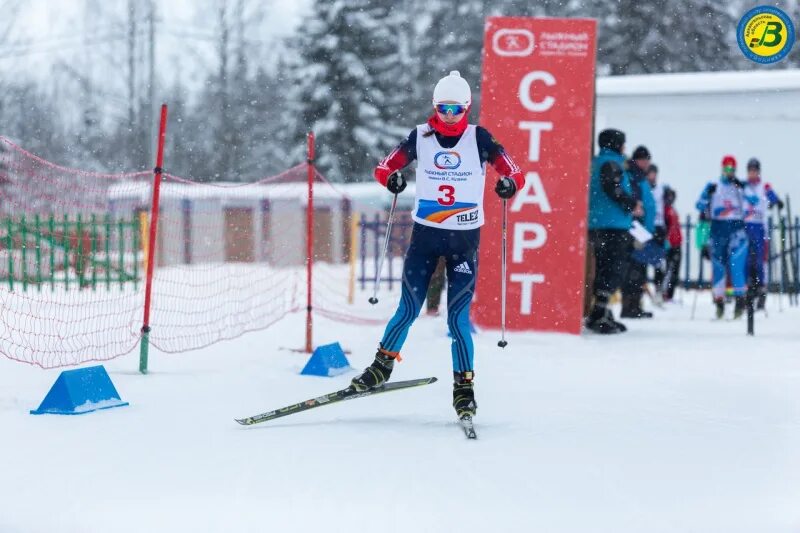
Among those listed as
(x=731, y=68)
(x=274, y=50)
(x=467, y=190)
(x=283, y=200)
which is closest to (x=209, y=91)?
(x=274, y=50)

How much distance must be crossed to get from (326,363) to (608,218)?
434 cm

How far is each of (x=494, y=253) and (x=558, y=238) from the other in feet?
2.15

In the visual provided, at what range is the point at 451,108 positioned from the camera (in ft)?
19.2

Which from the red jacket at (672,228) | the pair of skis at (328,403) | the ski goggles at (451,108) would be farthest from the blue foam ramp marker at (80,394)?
the red jacket at (672,228)

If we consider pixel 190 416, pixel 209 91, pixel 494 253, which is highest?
pixel 209 91

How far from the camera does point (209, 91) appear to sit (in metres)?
42.5

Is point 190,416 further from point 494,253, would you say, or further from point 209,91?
point 209,91

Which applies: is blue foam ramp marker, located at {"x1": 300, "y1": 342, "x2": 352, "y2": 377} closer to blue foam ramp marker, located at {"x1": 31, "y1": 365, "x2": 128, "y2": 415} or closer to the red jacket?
blue foam ramp marker, located at {"x1": 31, "y1": 365, "x2": 128, "y2": 415}

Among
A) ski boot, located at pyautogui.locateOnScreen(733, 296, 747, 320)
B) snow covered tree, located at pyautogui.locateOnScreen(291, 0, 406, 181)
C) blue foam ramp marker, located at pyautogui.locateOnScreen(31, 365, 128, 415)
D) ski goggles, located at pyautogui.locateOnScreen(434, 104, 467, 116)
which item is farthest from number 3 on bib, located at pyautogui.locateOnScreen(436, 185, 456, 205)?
snow covered tree, located at pyautogui.locateOnScreen(291, 0, 406, 181)

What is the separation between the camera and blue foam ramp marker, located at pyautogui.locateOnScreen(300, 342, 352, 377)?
24.9 feet

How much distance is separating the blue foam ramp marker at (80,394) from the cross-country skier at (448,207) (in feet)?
4.79

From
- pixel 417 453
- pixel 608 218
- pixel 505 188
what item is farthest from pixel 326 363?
pixel 608 218

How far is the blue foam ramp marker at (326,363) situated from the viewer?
24.9ft

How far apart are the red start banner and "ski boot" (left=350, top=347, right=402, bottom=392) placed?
4546 millimetres
